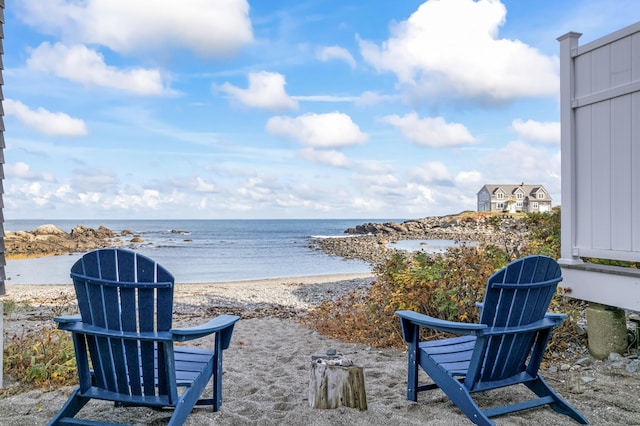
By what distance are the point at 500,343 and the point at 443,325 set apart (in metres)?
0.34

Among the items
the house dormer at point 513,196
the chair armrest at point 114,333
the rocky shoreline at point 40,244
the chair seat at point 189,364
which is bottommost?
the rocky shoreline at point 40,244

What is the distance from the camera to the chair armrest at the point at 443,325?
2.64m

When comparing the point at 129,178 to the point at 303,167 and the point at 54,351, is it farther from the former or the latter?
the point at 54,351

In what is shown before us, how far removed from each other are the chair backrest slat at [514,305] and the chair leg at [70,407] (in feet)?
7.43

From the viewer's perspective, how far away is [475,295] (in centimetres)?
473

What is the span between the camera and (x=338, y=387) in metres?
2.99

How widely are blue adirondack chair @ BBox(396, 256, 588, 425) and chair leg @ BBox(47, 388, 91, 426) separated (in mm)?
1939

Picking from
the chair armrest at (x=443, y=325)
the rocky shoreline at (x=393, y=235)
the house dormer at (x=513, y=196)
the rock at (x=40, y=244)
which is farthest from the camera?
the house dormer at (x=513, y=196)

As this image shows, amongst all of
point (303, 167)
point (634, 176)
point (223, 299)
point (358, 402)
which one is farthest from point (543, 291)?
point (303, 167)

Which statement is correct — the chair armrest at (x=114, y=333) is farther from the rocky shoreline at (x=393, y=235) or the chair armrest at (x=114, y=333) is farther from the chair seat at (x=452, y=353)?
the rocky shoreline at (x=393, y=235)

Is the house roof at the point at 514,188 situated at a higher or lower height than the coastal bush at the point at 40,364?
higher

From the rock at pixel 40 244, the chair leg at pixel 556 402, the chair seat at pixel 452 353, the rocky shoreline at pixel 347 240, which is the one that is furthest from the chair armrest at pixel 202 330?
the rock at pixel 40 244

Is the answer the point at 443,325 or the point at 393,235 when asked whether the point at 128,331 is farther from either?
the point at 393,235

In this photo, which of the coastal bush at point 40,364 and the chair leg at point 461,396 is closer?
the chair leg at point 461,396
